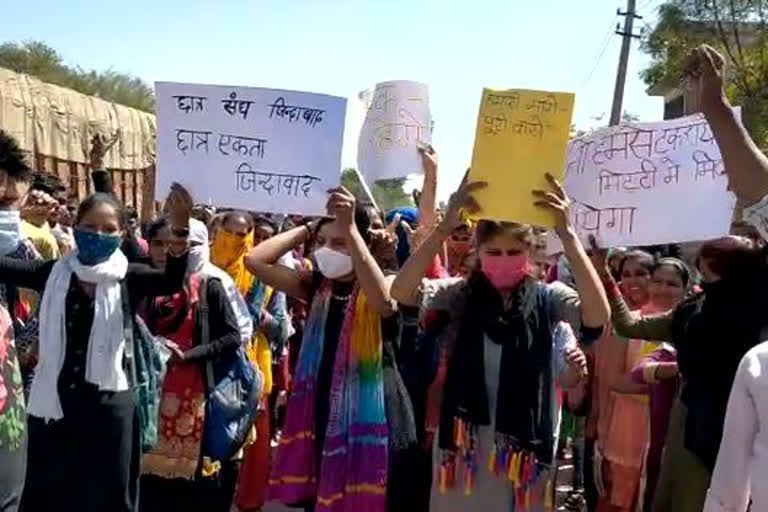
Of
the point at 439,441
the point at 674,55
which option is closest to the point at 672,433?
the point at 439,441

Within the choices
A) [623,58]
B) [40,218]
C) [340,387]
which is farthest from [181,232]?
[623,58]

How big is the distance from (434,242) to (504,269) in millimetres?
265

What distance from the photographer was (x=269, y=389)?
6.12m

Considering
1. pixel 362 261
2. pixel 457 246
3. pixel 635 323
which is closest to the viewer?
pixel 362 261

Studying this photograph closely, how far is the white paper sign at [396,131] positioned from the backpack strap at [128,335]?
1.38 m

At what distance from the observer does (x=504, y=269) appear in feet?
12.4

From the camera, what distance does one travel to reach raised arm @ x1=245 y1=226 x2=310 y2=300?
461cm

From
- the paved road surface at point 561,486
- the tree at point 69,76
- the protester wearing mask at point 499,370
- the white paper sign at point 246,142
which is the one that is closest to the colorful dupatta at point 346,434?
the protester wearing mask at point 499,370

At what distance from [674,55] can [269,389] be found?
14.9 metres

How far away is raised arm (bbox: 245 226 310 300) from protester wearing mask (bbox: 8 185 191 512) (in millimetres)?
395

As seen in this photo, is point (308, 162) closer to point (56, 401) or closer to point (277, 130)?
point (277, 130)

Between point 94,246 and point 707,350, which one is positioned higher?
point 94,246

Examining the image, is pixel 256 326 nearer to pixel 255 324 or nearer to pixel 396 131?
pixel 255 324

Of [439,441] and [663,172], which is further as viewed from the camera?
[663,172]
